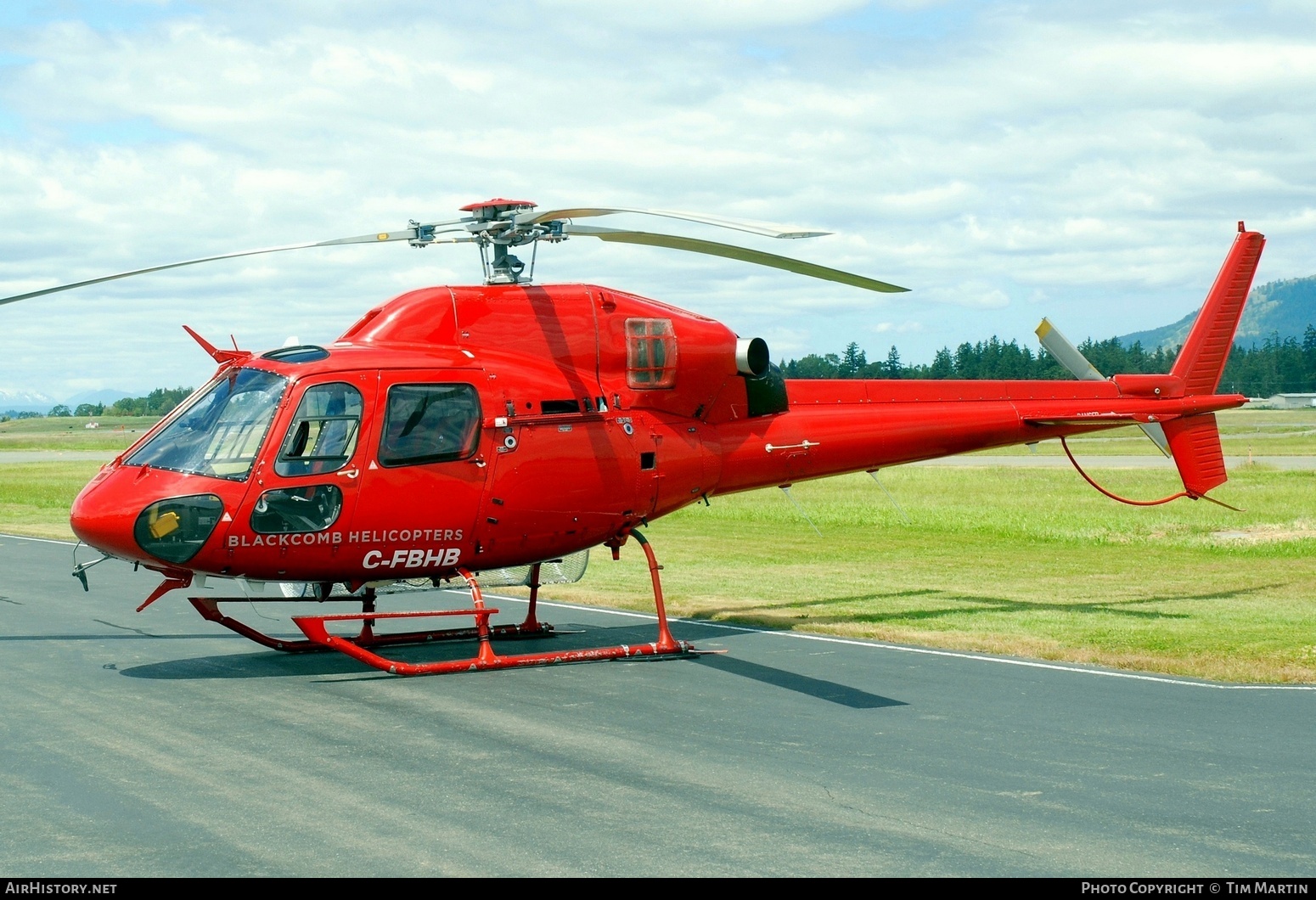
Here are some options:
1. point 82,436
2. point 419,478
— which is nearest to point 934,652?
point 419,478

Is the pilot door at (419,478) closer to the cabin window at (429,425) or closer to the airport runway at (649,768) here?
the cabin window at (429,425)

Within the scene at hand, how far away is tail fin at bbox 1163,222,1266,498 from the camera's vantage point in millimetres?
18016

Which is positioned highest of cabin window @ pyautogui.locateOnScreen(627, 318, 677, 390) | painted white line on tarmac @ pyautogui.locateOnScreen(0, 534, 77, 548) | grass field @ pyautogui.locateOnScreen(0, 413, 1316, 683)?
cabin window @ pyautogui.locateOnScreen(627, 318, 677, 390)

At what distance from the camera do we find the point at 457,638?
47.3ft

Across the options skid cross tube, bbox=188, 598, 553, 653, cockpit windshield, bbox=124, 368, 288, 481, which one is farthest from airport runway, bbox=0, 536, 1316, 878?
cockpit windshield, bbox=124, 368, 288, 481

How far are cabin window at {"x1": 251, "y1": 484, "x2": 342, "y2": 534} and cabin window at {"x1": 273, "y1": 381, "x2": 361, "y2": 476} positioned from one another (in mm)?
179

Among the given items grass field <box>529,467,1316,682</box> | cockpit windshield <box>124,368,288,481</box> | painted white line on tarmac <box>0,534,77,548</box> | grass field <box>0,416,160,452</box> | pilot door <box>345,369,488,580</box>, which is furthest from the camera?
grass field <box>0,416,160,452</box>

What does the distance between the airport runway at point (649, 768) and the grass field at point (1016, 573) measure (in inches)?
70.2

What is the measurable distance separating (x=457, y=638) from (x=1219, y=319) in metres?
11.3

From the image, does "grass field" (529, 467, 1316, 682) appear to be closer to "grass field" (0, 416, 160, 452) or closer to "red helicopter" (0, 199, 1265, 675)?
"red helicopter" (0, 199, 1265, 675)

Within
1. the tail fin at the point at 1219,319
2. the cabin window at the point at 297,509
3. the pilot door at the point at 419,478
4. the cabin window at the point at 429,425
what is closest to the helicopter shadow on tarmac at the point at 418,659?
the pilot door at the point at 419,478

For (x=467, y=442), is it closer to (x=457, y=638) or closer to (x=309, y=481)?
(x=309, y=481)

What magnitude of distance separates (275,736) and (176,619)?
22.7 ft
